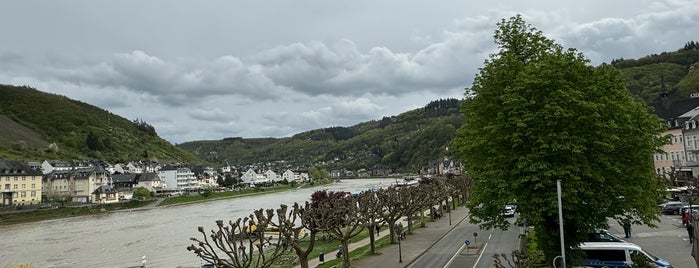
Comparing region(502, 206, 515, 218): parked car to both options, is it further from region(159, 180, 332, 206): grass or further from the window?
region(159, 180, 332, 206): grass

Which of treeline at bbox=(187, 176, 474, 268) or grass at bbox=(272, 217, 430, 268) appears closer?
treeline at bbox=(187, 176, 474, 268)

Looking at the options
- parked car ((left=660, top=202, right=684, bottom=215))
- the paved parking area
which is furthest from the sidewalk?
parked car ((left=660, top=202, right=684, bottom=215))

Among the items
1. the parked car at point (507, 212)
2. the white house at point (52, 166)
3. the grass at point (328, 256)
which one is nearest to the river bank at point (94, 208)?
the white house at point (52, 166)

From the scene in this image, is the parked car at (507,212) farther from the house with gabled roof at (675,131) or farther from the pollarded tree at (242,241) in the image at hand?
the house with gabled roof at (675,131)

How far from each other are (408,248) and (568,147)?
68.2 feet

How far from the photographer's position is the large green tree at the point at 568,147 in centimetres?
1964

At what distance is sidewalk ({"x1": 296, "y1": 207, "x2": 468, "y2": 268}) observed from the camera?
31.8m

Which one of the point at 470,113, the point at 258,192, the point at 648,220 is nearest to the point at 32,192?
the point at 258,192

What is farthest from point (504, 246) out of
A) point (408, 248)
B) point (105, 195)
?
point (105, 195)

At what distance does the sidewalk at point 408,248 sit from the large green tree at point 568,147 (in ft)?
37.9

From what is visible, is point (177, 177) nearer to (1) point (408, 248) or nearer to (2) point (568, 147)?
(1) point (408, 248)

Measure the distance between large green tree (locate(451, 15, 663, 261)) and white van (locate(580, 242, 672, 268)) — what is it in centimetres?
231

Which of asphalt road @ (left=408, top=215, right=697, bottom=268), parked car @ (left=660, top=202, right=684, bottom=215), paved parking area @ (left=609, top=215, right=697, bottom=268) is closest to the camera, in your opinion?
paved parking area @ (left=609, top=215, right=697, bottom=268)

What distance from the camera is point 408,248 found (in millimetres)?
37531
